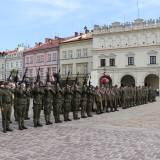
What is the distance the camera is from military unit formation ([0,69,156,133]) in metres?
13.7

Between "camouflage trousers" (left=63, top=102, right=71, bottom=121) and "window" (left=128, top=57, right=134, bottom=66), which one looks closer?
"camouflage trousers" (left=63, top=102, right=71, bottom=121)

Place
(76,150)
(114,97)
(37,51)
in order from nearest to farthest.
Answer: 1. (76,150)
2. (114,97)
3. (37,51)

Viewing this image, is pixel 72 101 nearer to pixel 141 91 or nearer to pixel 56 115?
pixel 56 115

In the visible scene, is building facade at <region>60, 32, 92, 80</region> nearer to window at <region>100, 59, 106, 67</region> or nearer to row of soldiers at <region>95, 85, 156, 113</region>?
window at <region>100, 59, 106, 67</region>

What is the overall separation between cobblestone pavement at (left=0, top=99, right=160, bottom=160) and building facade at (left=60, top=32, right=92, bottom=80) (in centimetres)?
4975

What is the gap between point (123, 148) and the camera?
964cm

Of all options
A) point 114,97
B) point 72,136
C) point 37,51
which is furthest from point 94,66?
point 72,136

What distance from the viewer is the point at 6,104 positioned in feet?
44.0

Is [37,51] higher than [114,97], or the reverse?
[37,51]

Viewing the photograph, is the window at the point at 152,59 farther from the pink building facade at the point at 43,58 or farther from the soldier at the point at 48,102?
the soldier at the point at 48,102

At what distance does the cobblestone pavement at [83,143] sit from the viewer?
8.78 m

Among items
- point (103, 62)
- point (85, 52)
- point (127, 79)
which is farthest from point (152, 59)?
point (85, 52)

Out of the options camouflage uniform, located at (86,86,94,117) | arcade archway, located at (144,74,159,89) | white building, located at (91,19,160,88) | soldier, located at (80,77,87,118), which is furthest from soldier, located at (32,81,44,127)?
arcade archway, located at (144,74,159,89)

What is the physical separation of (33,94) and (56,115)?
1502 millimetres
